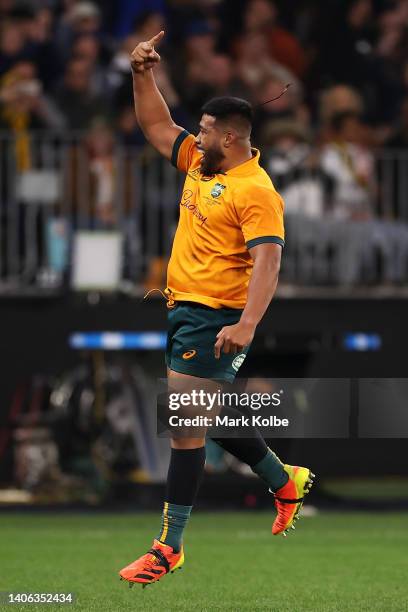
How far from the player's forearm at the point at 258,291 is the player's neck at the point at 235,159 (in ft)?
1.95

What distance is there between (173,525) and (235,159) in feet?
6.02

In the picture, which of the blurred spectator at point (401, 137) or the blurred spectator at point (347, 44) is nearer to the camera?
the blurred spectator at point (401, 137)

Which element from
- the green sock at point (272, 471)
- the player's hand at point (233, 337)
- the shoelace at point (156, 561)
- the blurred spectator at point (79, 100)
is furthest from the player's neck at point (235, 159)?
the blurred spectator at point (79, 100)

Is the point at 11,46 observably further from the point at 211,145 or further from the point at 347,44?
the point at 211,145

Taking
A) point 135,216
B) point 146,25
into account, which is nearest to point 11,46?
point 146,25

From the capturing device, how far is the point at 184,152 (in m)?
8.23

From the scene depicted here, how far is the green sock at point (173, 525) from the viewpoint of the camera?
307 inches

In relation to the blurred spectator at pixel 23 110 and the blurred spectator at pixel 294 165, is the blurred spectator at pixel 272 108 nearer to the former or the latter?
the blurred spectator at pixel 294 165

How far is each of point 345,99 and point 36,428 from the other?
4395mm

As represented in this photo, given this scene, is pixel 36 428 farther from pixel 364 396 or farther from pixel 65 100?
pixel 364 396

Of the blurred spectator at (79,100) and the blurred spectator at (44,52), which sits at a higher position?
the blurred spectator at (44,52)

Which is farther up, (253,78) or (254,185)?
(253,78)

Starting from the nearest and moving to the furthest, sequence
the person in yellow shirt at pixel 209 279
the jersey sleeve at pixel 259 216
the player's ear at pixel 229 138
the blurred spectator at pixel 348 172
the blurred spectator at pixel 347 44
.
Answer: the jersey sleeve at pixel 259 216 → the person in yellow shirt at pixel 209 279 → the player's ear at pixel 229 138 → the blurred spectator at pixel 348 172 → the blurred spectator at pixel 347 44

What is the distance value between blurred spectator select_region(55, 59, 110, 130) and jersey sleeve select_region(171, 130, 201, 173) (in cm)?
689
